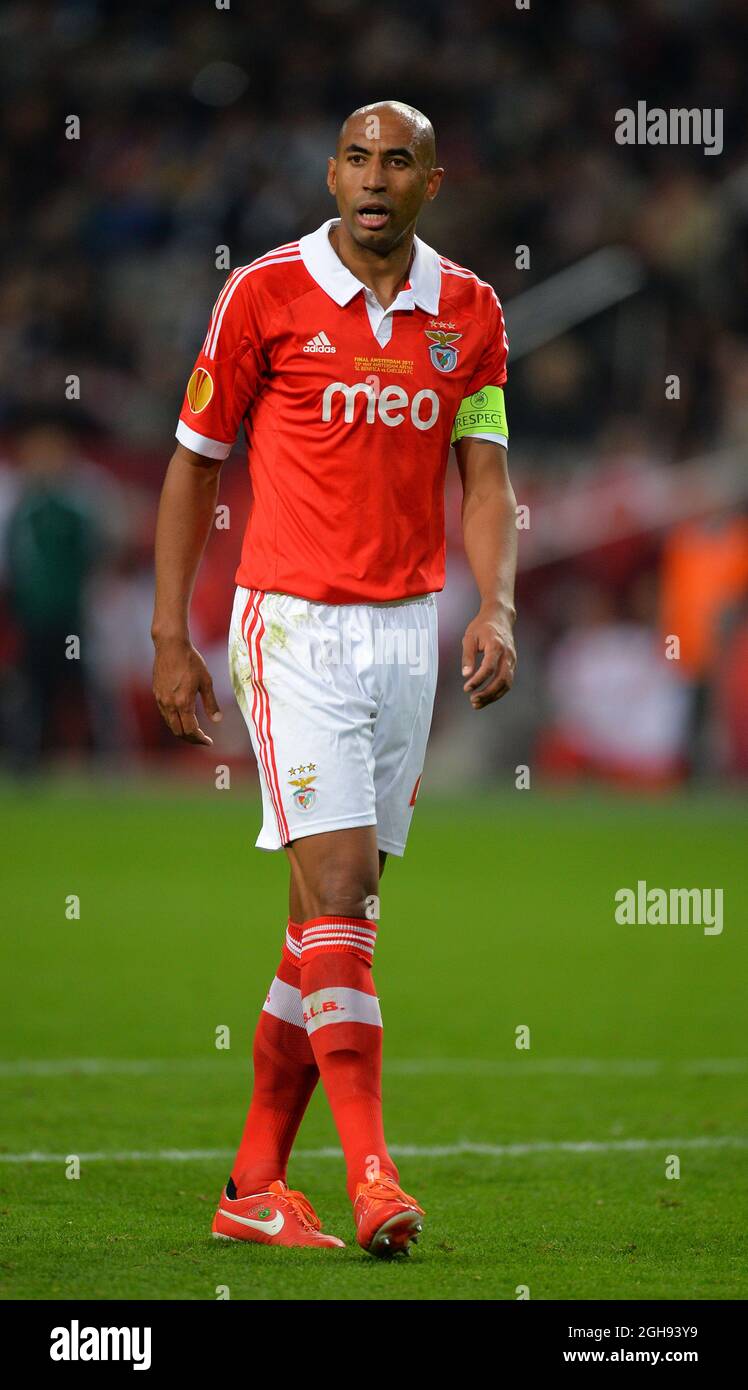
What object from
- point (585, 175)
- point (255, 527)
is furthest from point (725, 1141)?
point (585, 175)

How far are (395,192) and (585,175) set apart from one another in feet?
53.4

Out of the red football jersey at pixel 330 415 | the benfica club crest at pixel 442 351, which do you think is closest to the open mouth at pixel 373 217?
the red football jersey at pixel 330 415

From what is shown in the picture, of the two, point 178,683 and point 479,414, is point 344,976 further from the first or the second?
point 479,414

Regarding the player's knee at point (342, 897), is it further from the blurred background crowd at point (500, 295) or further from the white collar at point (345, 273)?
the blurred background crowd at point (500, 295)

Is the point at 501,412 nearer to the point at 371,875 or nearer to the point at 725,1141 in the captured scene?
the point at 371,875

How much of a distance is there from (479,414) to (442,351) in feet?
0.68

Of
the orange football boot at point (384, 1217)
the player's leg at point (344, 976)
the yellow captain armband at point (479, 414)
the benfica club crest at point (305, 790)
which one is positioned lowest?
the orange football boot at point (384, 1217)

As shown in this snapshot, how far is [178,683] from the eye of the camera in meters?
4.39

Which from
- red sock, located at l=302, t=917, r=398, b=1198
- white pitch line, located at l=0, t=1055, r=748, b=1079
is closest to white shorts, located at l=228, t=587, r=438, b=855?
red sock, located at l=302, t=917, r=398, b=1198

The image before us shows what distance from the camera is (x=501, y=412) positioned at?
15.5 ft

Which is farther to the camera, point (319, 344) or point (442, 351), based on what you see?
point (442, 351)

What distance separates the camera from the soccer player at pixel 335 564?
432 centimetres

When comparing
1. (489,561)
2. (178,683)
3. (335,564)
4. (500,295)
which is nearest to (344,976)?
(178,683)

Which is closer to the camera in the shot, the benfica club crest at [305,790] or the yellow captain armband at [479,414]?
the benfica club crest at [305,790]
